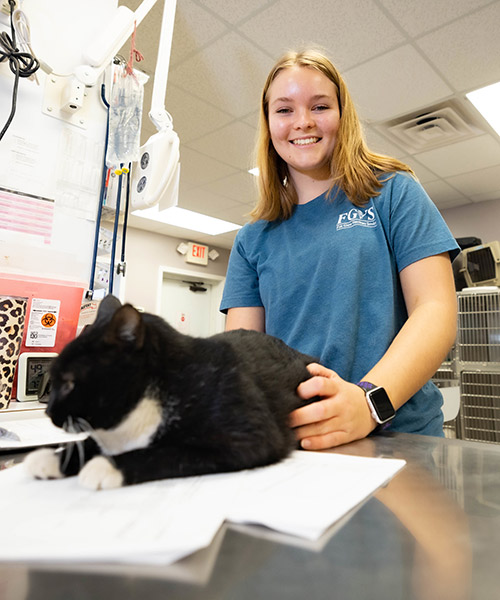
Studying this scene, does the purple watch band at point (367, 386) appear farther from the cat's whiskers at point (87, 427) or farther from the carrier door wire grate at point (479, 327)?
the carrier door wire grate at point (479, 327)

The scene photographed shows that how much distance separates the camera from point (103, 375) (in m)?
0.40

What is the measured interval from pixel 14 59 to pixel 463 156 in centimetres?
348

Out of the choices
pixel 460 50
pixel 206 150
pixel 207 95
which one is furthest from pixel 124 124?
pixel 206 150

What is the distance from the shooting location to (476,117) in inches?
116

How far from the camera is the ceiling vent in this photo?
2.92 meters

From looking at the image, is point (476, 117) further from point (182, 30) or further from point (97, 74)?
point (97, 74)

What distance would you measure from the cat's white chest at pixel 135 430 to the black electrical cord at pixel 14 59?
935 millimetres

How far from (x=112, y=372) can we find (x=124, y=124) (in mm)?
1096

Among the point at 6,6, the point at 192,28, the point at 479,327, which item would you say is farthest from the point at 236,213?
the point at 6,6

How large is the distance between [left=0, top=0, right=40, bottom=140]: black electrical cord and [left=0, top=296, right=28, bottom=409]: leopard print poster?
17.4 inches

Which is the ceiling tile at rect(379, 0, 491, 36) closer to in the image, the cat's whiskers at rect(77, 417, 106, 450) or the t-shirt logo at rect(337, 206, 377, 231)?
the t-shirt logo at rect(337, 206, 377, 231)

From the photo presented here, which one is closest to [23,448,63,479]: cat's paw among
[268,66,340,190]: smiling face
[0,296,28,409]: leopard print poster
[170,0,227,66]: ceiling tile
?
[0,296,28,409]: leopard print poster

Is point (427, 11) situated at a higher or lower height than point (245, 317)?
higher

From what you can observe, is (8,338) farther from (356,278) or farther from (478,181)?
(478,181)
